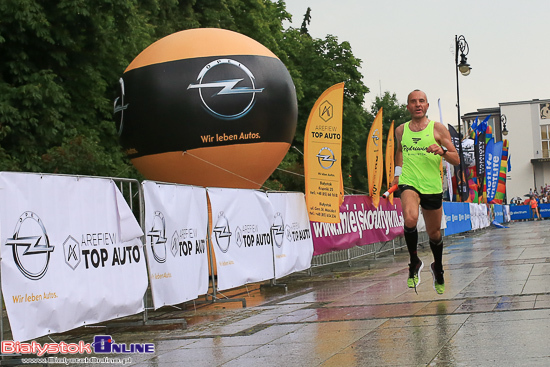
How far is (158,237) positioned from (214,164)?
4.86 meters

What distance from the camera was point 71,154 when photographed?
2030cm

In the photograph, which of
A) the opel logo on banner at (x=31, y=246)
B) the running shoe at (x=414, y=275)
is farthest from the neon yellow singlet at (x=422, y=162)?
the opel logo on banner at (x=31, y=246)

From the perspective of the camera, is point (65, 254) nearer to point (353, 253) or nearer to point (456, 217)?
point (353, 253)

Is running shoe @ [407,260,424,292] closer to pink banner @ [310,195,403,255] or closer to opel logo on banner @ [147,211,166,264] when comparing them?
opel logo on banner @ [147,211,166,264]

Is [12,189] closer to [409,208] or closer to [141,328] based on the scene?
[141,328]

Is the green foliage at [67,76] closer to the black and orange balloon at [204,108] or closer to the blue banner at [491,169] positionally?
the black and orange balloon at [204,108]

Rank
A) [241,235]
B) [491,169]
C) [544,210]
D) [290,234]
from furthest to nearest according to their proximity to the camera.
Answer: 1. [544,210]
2. [491,169]
3. [290,234]
4. [241,235]

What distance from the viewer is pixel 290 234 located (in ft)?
46.1

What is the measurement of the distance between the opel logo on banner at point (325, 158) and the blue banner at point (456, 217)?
13545 millimetres

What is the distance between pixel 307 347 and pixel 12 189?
2.94 meters

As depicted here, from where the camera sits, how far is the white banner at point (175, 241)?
9414 millimetres

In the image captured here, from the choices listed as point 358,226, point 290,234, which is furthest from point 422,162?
point 358,226

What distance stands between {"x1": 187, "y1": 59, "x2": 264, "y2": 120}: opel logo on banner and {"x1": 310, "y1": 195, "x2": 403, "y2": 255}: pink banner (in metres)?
2.93

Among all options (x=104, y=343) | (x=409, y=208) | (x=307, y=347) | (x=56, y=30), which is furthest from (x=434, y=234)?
(x=56, y=30)
